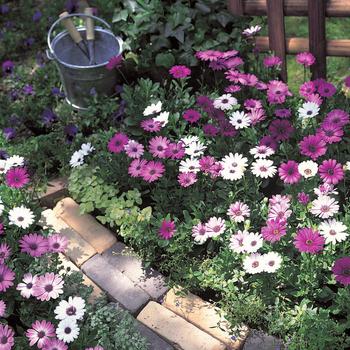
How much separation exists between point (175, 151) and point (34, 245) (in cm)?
74

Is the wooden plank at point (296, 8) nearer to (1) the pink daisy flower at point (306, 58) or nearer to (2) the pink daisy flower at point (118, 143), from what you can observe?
(1) the pink daisy flower at point (306, 58)

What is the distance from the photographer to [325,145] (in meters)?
2.63

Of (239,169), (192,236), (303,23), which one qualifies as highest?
(239,169)

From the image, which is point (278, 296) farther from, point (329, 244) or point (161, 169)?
point (161, 169)

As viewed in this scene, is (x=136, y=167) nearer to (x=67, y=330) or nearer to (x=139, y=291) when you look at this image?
(x=139, y=291)

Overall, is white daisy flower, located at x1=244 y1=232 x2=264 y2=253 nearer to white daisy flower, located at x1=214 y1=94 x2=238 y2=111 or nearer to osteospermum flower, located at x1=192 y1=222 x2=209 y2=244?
osteospermum flower, located at x1=192 y1=222 x2=209 y2=244

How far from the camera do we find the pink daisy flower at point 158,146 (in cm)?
268

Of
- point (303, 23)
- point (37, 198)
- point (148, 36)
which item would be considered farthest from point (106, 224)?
point (303, 23)

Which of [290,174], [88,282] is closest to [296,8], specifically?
[290,174]

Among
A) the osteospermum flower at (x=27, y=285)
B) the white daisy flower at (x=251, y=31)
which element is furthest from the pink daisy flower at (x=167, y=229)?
the white daisy flower at (x=251, y=31)

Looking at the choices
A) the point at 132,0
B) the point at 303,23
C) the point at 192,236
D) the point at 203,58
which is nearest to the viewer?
the point at 192,236

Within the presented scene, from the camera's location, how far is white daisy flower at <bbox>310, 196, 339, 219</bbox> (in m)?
2.26

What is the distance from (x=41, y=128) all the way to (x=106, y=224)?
95 centimetres

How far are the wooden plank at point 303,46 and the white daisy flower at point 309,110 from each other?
566 mm
